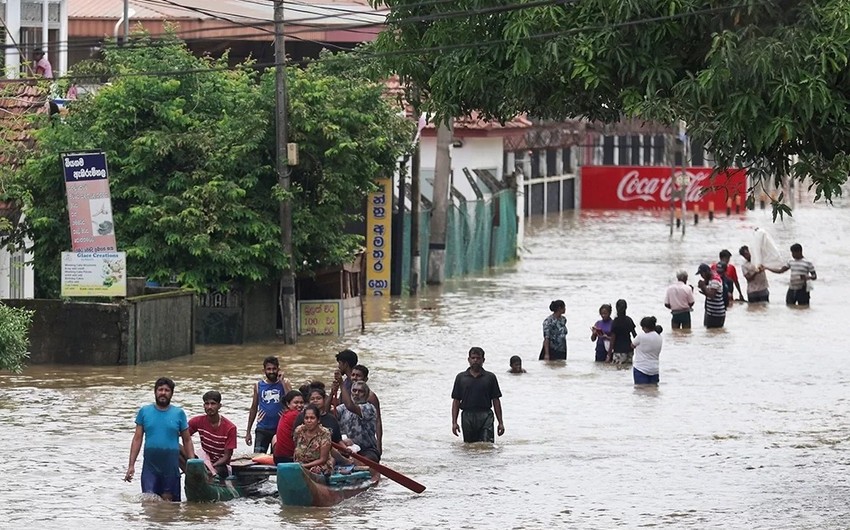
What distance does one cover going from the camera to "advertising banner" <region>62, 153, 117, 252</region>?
1156 inches

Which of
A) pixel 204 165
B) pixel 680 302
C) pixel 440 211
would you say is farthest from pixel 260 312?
pixel 440 211

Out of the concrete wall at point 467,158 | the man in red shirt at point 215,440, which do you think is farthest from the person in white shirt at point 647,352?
the concrete wall at point 467,158

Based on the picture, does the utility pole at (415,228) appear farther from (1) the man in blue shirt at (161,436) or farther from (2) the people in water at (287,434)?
(1) the man in blue shirt at (161,436)

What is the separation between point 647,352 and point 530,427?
4.03 m

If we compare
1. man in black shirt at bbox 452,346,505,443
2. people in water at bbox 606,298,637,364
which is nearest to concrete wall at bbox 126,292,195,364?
people in water at bbox 606,298,637,364

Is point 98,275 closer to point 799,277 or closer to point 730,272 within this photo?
point 730,272

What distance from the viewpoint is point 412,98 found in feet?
65.7

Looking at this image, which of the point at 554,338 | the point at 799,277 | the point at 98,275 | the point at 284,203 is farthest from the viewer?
the point at 799,277

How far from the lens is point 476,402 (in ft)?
68.4

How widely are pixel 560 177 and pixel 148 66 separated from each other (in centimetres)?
4924

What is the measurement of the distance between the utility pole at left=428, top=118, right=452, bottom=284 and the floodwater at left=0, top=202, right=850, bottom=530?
3797 mm

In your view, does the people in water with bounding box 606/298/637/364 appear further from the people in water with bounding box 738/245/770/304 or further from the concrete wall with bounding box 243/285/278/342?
the people in water with bounding box 738/245/770/304

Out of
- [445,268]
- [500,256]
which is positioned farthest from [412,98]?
[500,256]

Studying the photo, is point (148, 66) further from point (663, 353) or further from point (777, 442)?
point (777, 442)
